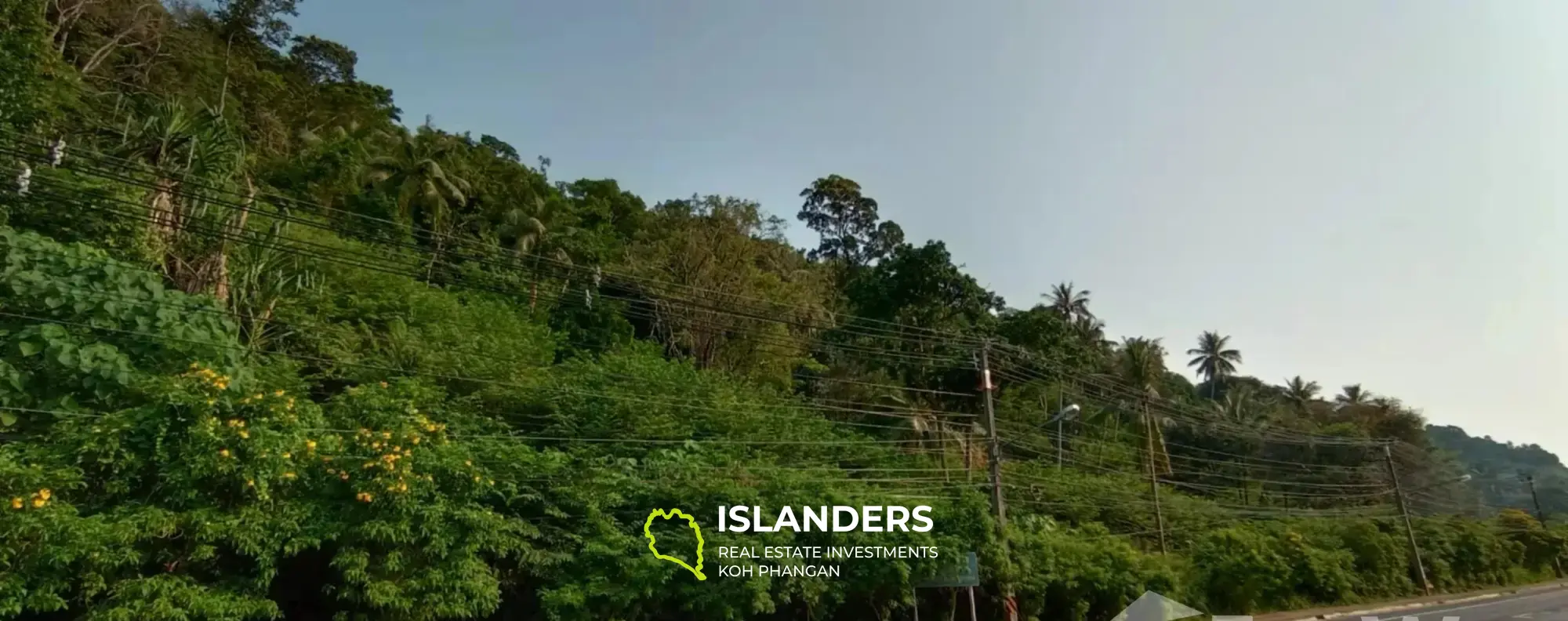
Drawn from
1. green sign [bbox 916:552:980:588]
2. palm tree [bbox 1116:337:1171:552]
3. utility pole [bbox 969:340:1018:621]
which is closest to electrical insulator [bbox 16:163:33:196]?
green sign [bbox 916:552:980:588]

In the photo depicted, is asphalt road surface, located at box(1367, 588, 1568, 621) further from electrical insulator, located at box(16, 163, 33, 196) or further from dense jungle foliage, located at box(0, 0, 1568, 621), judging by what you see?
electrical insulator, located at box(16, 163, 33, 196)

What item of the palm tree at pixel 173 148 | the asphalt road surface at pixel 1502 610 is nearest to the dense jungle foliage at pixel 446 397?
the palm tree at pixel 173 148

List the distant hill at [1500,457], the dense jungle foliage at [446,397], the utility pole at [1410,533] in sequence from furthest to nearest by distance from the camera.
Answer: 1. the distant hill at [1500,457]
2. the utility pole at [1410,533]
3. the dense jungle foliage at [446,397]

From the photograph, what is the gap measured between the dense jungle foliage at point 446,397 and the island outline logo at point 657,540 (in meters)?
0.14

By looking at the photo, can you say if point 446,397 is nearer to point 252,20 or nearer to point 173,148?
point 173,148

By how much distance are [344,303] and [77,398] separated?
8.55 meters

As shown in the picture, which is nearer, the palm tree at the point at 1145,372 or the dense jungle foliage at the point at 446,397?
the dense jungle foliage at the point at 446,397

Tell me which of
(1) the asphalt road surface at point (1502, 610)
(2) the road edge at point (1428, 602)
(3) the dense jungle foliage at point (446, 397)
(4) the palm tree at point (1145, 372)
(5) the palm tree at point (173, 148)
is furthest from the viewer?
(4) the palm tree at point (1145, 372)

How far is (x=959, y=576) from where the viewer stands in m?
12.8

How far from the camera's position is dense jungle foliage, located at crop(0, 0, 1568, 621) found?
28.9 ft

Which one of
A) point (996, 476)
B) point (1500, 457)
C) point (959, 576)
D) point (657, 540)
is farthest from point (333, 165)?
point (1500, 457)

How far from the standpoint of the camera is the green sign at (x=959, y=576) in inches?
503

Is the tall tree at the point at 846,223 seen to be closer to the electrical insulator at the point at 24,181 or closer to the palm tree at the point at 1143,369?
the palm tree at the point at 1143,369

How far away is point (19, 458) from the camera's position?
26.5 ft
